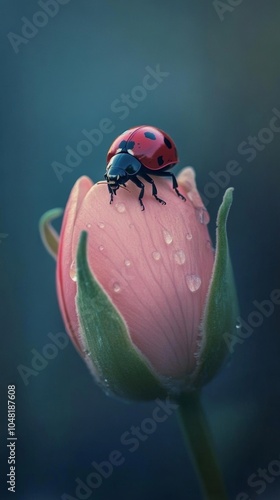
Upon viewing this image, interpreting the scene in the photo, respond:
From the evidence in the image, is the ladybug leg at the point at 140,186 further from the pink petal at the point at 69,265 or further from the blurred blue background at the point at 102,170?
the blurred blue background at the point at 102,170

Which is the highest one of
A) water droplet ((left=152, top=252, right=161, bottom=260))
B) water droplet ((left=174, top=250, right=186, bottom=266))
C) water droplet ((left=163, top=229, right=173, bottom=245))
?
water droplet ((left=163, top=229, right=173, bottom=245))

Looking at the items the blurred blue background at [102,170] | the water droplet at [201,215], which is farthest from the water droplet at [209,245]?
the blurred blue background at [102,170]

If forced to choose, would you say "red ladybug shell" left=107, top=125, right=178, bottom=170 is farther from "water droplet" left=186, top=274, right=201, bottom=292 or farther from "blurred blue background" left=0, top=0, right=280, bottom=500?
"blurred blue background" left=0, top=0, right=280, bottom=500

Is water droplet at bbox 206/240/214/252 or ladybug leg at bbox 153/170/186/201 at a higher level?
ladybug leg at bbox 153/170/186/201

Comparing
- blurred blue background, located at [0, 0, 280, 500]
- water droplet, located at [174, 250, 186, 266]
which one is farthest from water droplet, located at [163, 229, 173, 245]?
blurred blue background, located at [0, 0, 280, 500]

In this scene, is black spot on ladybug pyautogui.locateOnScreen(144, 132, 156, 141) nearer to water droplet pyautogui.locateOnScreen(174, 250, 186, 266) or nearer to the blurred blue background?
water droplet pyautogui.locateOnScreen(174, 250, 186, 266)

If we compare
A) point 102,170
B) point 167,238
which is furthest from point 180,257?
point 102,170

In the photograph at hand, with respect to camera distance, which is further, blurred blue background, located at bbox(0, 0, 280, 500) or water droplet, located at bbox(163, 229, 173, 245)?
blurred blue background, located at bbox(0, 0, 280, 500)

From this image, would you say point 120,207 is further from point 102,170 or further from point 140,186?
point 102,170
